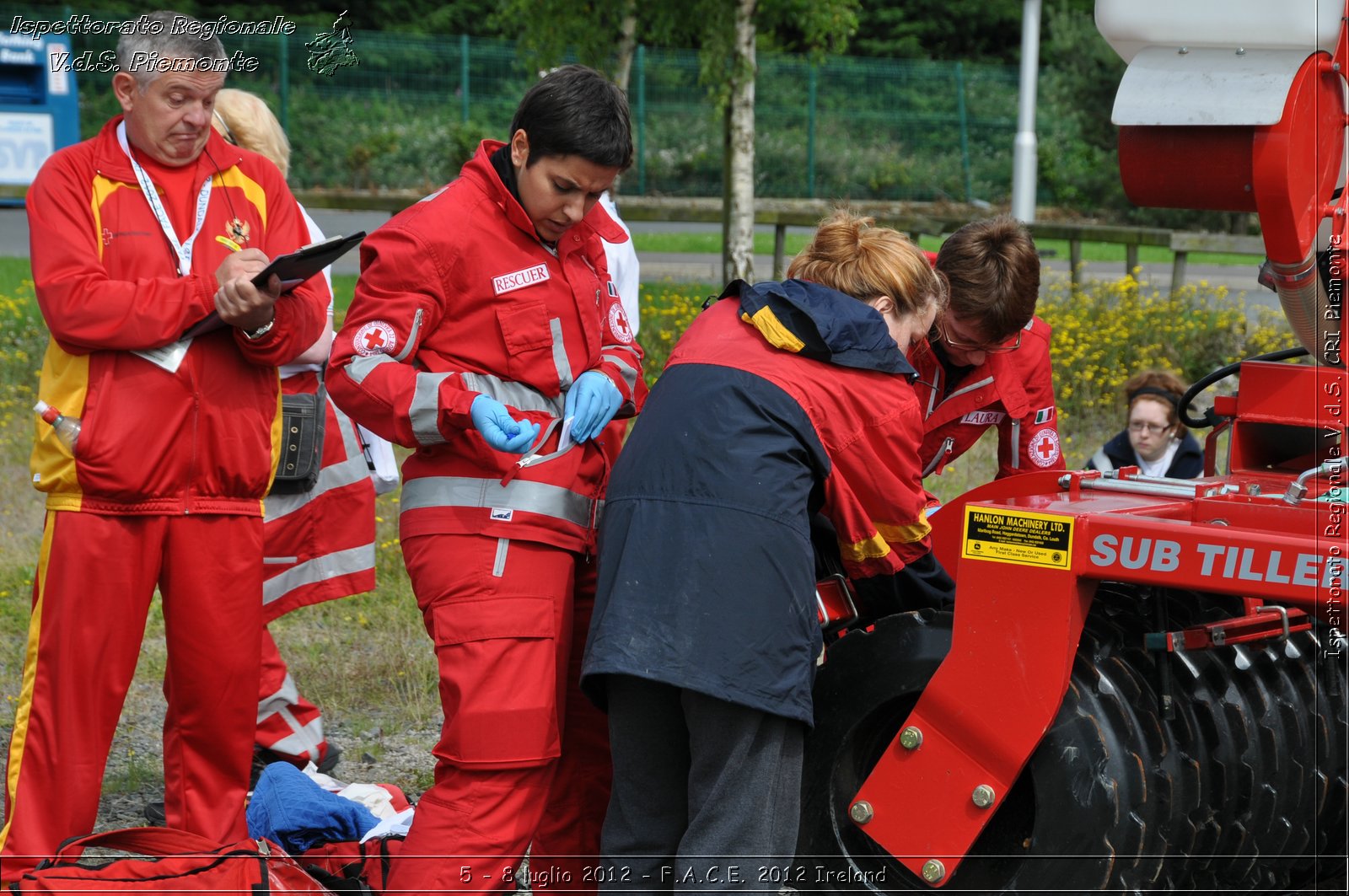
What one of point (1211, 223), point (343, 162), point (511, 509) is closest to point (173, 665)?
point (511, 509)

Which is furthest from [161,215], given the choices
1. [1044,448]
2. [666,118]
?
[666,118]

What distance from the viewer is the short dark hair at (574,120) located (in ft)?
9.30

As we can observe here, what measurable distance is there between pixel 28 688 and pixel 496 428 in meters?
1.32

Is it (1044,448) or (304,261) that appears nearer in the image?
(304,261)

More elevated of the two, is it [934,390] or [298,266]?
[298,266]

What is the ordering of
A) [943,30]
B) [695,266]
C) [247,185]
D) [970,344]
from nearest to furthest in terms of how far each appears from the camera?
[247,185], [970,344], [695,266], [943,30]

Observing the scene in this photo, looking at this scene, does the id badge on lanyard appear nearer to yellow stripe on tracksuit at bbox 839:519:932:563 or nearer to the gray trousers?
the gray trousers

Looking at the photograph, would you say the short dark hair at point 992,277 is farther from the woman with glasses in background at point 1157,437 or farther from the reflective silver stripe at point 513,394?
the woman with glasses in background at point 1157,437

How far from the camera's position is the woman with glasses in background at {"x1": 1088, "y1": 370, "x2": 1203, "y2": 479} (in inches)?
216

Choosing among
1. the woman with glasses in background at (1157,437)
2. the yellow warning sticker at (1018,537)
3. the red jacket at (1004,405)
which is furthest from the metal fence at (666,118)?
the yellow warning sticker at (1018,537)

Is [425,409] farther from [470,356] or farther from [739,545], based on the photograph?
[739,545]

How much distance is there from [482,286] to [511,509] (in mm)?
437

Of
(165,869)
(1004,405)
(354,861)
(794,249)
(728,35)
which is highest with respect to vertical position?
(728,35)

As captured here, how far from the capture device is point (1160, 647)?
8.96ft
